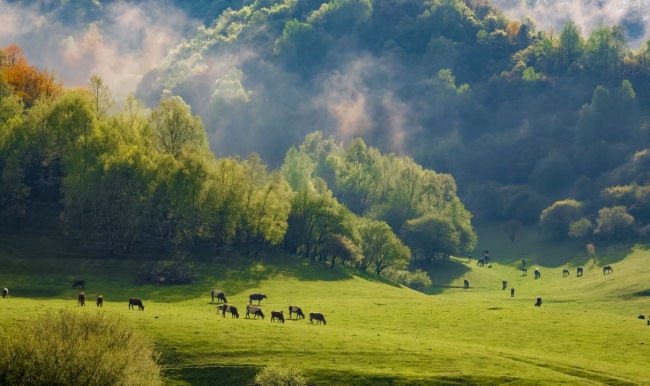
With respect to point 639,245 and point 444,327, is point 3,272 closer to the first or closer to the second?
point 444,327

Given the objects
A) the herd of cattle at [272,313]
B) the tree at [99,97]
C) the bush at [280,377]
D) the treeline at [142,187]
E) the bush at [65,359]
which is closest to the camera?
the bush at [65,359]

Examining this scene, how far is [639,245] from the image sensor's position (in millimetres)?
186125

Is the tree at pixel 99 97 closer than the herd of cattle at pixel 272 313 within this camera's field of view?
No

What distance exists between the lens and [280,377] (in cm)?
6531

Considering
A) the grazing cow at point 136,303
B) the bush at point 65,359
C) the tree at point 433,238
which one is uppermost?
the tree at point 433,238

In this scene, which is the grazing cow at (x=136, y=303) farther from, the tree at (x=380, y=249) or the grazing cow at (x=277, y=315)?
the tree at (x=380, y=249)

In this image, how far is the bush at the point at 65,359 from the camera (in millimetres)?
58250

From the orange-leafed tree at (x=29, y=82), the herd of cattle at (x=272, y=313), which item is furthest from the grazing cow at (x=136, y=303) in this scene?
the orange-leafed tree at (x=29, y=82)

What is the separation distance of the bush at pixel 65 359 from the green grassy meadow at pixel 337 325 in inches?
283

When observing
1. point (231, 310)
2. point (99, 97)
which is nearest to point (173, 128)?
point (99, 97)

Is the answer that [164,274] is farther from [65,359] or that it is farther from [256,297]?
[65,359]

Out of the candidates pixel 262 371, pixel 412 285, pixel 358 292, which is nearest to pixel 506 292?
pixel 412 285

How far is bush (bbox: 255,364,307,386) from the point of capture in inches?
2569

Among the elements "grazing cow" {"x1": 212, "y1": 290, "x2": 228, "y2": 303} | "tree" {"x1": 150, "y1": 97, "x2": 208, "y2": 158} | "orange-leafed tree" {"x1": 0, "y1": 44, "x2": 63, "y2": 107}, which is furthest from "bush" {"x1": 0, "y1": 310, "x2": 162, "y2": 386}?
"orange-leafed tree" {"x1": 0, "y1": 44, "x2": 63, "y2": 107}
